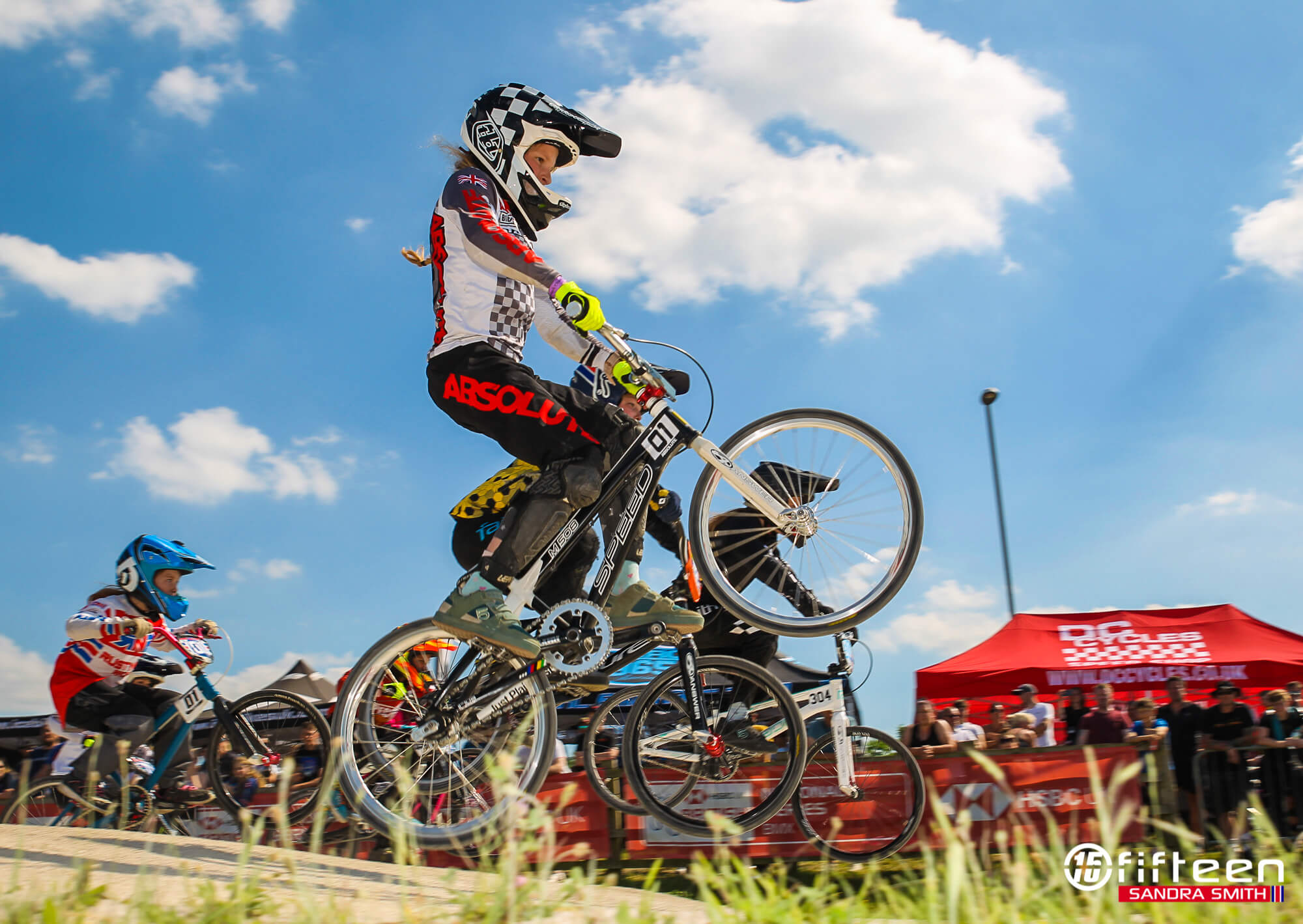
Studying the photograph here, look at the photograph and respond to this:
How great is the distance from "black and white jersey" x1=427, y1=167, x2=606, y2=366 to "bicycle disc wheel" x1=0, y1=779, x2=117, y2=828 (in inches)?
198

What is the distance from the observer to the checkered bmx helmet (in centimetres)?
486

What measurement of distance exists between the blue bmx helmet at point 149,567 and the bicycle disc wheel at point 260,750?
110cm

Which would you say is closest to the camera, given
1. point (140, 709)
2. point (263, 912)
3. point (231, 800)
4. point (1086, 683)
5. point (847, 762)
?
point (263, 912)

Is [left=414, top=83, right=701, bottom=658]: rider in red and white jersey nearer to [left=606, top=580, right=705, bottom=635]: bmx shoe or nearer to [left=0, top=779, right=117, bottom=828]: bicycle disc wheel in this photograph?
[left=606, top=580, right=705, bottom=635]: bmx shoe

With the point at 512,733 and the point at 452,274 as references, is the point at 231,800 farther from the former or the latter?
the point at 452,274

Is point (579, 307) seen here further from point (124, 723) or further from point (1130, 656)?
point (1130, 656)

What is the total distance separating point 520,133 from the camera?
191 inches

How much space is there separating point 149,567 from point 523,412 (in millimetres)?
4543

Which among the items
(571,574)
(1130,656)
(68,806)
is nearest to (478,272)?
(571,574)

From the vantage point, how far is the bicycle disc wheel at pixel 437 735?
14.7 feet

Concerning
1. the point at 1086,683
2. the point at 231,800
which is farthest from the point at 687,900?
the point at 1086,683

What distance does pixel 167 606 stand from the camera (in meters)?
7.40

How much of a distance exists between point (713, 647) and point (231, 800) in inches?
145

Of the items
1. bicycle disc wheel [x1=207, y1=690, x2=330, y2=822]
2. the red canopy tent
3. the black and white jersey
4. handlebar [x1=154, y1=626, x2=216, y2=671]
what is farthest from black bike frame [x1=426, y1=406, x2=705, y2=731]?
the red canopy tent
